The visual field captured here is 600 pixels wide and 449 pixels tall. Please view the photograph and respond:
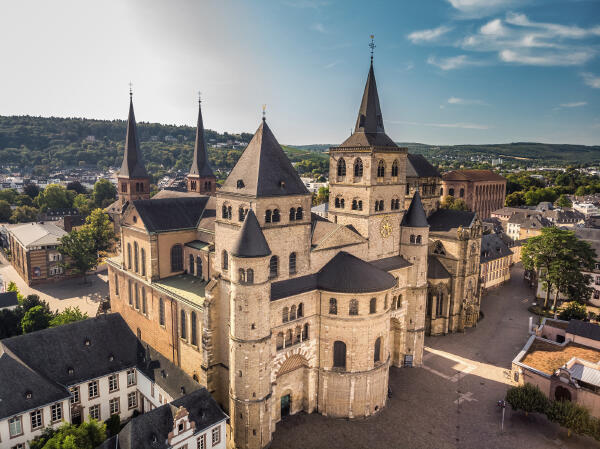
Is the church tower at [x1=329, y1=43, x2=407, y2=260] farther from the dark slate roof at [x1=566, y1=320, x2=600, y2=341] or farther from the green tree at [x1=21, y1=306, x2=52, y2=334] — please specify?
the green tree at [x1=21, y1=306, x2=52, y2=334]

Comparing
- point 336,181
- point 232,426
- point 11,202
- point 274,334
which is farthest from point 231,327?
point 11,202

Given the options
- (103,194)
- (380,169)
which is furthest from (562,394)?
(103,194)

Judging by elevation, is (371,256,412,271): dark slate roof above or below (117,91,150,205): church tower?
below

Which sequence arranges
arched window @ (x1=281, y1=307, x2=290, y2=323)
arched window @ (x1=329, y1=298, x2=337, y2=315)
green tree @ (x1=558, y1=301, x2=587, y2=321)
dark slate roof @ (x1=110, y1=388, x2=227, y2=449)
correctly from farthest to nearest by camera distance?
green tree @ (x1=558, y1=301, x2=587, y2=321) < arched window @ (x1=329, y1=298, x2=337, y2=315) < arched window @ (x1=281, y1=307, x2=290, y2=323) < dark slate roof @ (x1=110, y1=388, x2=227, y2=449)

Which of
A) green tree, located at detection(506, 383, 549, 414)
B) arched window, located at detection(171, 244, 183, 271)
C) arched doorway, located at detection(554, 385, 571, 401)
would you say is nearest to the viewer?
green tree, located at detection(506, 383, 549, 414)

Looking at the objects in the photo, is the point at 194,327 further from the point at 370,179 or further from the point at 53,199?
the point at 53,199

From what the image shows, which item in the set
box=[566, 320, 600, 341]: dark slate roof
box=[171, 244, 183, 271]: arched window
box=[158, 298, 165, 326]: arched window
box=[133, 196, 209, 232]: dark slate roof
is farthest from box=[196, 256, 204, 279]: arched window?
box=[566, 320, 600, 341]: dark slate roof
